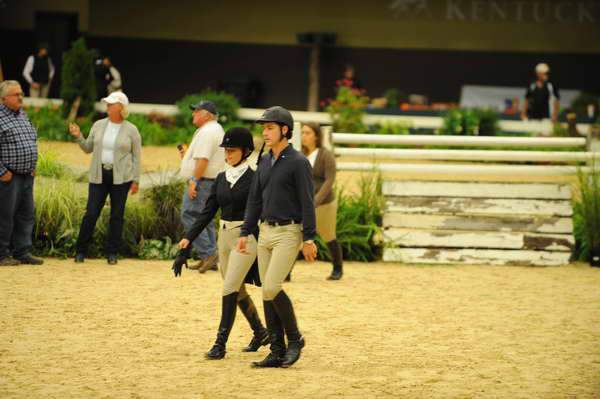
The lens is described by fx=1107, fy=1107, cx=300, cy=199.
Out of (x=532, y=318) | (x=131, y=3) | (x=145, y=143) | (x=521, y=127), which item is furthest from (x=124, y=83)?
(x=532, y=318)

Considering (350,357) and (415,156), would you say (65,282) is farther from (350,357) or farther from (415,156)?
(415,156)

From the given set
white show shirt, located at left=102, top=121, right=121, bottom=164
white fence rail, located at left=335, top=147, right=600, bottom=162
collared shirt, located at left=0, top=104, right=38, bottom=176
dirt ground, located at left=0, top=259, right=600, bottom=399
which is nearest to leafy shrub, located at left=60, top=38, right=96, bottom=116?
white fence rail, located at left=335, top=147, right=600, bottom=162

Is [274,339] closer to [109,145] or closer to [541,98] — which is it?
[109,145]

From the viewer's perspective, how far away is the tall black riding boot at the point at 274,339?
7.02 metres

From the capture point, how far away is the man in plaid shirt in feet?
34.0

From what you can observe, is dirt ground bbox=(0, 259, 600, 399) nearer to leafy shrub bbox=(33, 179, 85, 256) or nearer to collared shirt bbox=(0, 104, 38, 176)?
leafy shrub bbox=(33, 179, 85, 256)

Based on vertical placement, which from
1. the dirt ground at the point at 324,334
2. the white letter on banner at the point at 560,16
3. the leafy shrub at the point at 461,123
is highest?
the white letter on banner at the point at 560,16

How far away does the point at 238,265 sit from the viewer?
7.10m

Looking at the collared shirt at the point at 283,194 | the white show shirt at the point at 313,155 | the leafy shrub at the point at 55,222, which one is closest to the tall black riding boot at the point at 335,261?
the white show shirt at the point at 313,155

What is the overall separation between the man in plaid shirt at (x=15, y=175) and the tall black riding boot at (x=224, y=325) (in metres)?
3.99

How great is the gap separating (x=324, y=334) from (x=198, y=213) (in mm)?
2849

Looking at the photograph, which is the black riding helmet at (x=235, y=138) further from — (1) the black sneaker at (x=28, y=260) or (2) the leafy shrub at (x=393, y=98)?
(2) the leafy shrub at (x=393, y=98)

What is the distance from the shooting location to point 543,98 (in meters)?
20.1

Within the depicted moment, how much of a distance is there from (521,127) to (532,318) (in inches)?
429
